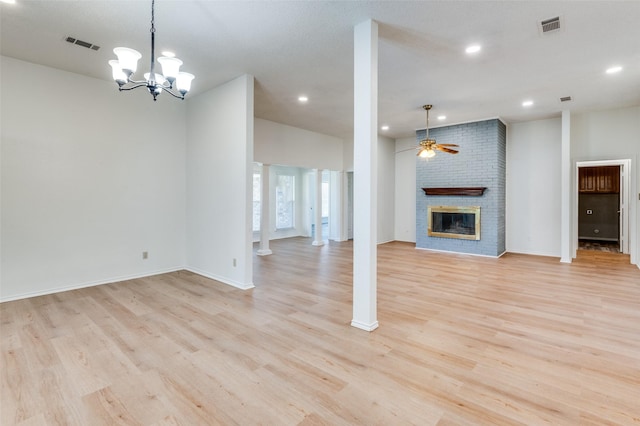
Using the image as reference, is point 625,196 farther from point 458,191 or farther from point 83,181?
point 83,181

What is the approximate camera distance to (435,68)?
4.28m

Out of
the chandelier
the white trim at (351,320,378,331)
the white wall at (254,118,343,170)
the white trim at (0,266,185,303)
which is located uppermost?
the white wall at (254,118,343,170)

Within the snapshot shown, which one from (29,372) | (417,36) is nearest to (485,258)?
(417,36)

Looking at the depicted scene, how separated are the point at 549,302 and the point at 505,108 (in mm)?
3939

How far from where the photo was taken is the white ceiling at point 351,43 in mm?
2916

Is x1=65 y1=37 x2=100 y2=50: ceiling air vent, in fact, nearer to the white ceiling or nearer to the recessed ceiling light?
the white ceiling

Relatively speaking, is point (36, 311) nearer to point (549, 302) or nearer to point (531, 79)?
point (549, 302)

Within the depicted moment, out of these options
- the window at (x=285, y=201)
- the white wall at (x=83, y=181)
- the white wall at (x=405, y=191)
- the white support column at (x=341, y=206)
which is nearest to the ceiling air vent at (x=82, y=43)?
the white wall at (x=83, y=181)

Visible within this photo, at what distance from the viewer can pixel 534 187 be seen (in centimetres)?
716

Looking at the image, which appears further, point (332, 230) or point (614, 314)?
point (332, 230)

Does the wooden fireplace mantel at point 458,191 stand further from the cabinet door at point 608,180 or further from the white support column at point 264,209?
the cabinet door at point 608,180

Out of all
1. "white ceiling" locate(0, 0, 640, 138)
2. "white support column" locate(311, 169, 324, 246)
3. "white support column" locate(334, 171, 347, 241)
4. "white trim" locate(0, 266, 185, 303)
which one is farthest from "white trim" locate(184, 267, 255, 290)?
"white support column" locate(334, 171, 347, 241)

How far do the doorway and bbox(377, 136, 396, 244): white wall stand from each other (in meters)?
4.82

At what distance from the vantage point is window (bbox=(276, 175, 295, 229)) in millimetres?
10047
